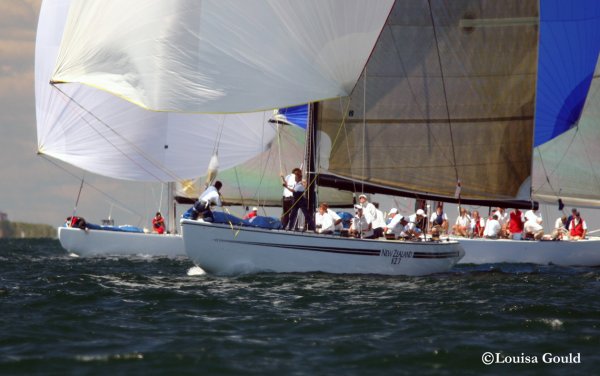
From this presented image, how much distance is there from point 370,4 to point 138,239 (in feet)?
57.3

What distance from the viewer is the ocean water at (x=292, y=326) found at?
10.9 m

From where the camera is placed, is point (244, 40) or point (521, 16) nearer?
point (244, 40)

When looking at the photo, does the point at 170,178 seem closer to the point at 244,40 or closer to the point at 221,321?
the point at 244,40

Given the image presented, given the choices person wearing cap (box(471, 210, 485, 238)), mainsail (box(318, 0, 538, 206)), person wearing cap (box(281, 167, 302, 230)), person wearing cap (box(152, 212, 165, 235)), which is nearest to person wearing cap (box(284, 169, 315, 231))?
person wearing cap (box(281, 167, 302, 230))

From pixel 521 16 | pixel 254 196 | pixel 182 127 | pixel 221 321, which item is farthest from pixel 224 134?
pixel 221 321

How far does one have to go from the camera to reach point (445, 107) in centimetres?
2636

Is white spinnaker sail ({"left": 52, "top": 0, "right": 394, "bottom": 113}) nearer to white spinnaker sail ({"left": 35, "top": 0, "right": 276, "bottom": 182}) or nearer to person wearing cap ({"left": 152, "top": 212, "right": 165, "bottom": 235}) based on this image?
white spinnaker sail ({"left": 35, "top": 0, "right": 276, "bottom": 182})

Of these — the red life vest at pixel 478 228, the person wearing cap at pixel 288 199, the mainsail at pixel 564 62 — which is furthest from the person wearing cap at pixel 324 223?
the red life vest at pixel 478 228

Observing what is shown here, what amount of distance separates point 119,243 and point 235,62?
1735 centimetres

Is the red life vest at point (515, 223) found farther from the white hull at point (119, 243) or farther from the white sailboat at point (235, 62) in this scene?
the white sailboat at point (235, 62)

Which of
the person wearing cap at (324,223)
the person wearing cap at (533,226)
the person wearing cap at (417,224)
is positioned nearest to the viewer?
the person wearing cap at (324,223)

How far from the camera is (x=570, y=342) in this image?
1255 cm

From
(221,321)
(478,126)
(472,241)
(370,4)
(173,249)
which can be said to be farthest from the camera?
(173,249)

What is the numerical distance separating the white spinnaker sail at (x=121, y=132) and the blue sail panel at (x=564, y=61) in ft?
37.7
